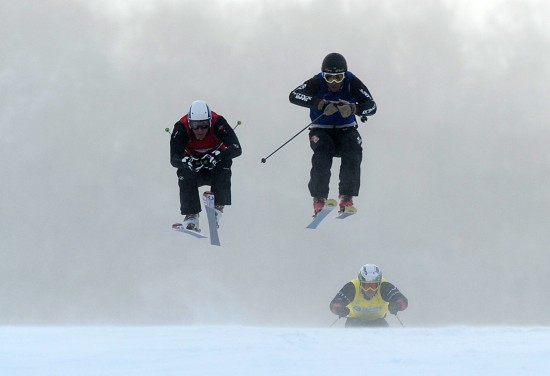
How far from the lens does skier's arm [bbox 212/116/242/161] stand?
18.1 m

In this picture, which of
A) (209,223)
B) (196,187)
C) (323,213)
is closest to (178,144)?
(196,187)

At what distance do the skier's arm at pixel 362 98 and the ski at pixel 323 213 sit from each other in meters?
1.68

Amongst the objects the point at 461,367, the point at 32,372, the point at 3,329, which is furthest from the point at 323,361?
the point at 3,329

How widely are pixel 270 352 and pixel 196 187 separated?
7.06 meters

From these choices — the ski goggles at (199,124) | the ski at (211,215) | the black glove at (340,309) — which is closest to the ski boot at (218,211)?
the ski at (211,215)

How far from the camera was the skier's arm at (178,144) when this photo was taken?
59.7 ft

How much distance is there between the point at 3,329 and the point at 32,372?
4.88 metres

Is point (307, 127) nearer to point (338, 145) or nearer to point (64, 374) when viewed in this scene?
point (338, 145)

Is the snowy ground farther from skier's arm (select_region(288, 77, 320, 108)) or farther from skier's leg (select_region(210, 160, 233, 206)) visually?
skier's arm (select_region(288, 77, 320, 108))

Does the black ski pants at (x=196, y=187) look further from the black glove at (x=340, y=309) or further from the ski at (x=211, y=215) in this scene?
the black glove at (x=340, y=309)

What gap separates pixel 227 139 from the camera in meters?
18.3

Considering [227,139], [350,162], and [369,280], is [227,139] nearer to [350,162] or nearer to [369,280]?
[350,162]

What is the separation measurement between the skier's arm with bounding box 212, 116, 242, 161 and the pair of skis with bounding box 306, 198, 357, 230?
1827mm

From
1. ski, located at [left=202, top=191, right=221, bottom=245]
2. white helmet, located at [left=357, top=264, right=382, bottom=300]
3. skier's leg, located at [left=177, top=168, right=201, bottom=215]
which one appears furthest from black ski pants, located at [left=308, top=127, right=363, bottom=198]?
white helmet, located at [left=357, top=264, right=382, bottom=300]
